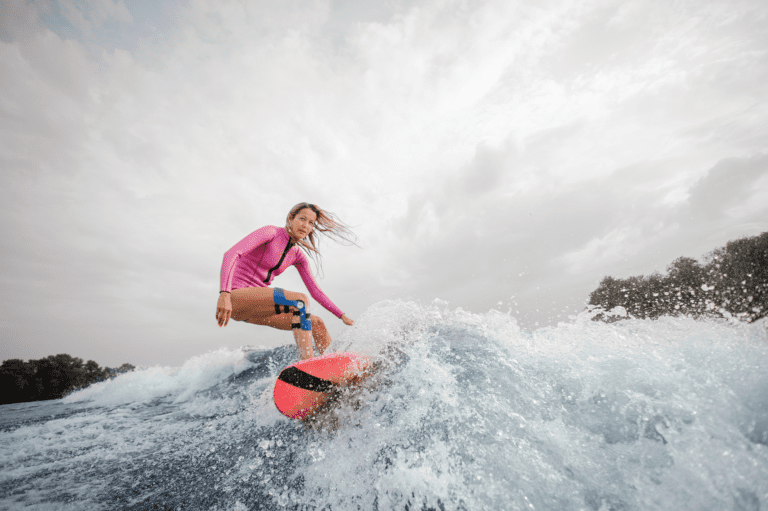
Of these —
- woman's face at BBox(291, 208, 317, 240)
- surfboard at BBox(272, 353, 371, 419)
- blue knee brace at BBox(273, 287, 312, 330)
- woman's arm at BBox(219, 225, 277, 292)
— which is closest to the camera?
surfboard at BBox(272, 353, 371, 419)

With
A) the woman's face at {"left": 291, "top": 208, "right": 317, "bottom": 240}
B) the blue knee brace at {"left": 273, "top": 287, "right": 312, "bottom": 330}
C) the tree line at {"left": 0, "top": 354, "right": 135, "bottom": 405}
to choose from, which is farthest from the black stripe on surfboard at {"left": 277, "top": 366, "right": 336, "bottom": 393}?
the tree line at {"left": 0, "top": 354, "right": 135, "bottom": 405}

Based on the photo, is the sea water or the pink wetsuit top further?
the pink wetsuit top

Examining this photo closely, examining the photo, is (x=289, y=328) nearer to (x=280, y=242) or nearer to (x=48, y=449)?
(x=280, y=242)

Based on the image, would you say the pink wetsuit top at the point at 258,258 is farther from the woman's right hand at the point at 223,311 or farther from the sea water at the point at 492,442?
the sea water at the point at 492,442

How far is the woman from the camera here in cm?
349

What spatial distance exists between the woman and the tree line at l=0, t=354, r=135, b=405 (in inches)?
1204

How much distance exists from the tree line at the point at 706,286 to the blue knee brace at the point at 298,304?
2061 cm

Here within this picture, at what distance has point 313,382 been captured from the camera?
2830mm

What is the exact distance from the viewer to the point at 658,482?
1620 mm

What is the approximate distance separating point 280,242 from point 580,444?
398 centimetres

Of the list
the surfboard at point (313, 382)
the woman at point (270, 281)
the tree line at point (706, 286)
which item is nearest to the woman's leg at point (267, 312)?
the woman at point (270, 281)

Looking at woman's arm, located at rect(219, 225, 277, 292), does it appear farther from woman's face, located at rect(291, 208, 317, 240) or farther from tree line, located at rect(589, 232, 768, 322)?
tree line, located at rect(589, 232, 768, 322)

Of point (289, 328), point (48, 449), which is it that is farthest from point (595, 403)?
point (48, 449)

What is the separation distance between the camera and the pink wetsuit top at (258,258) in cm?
347
